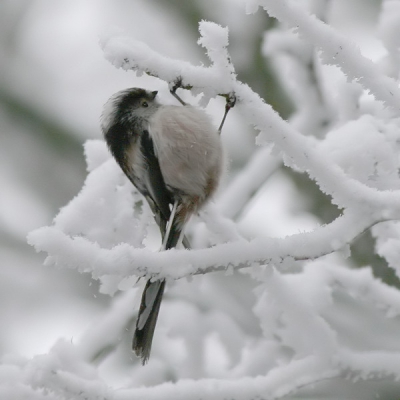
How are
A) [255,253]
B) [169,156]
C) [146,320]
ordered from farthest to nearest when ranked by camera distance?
[169,156], [146,320], [255,253]

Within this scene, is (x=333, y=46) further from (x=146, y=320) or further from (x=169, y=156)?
(x=169, y=156)

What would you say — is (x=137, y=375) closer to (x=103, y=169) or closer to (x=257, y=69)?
(x=103, y=169)

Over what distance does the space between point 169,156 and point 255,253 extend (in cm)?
103

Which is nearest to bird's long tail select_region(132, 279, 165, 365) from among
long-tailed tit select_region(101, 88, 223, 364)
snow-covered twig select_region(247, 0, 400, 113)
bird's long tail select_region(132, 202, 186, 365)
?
bird's long tail select_region(132, 202, 186, 365)

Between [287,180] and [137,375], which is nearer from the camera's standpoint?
[137,375]

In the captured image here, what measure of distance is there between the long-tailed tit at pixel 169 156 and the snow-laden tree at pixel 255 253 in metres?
0.07

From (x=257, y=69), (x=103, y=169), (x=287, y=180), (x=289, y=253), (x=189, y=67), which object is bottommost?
(x=289, y=253)

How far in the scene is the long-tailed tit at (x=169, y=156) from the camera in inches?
82.4

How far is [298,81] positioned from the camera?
319 centimetres

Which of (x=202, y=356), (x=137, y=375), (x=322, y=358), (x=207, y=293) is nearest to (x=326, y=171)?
(x=322, y=358)

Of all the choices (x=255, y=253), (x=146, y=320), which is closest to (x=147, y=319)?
(x=146, y=320)

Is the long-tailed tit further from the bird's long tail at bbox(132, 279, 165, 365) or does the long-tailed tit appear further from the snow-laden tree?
the bird's long tail at bbox(132, 279, 165, 365)

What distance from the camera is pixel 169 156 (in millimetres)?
2164

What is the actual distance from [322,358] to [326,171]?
605 mm
